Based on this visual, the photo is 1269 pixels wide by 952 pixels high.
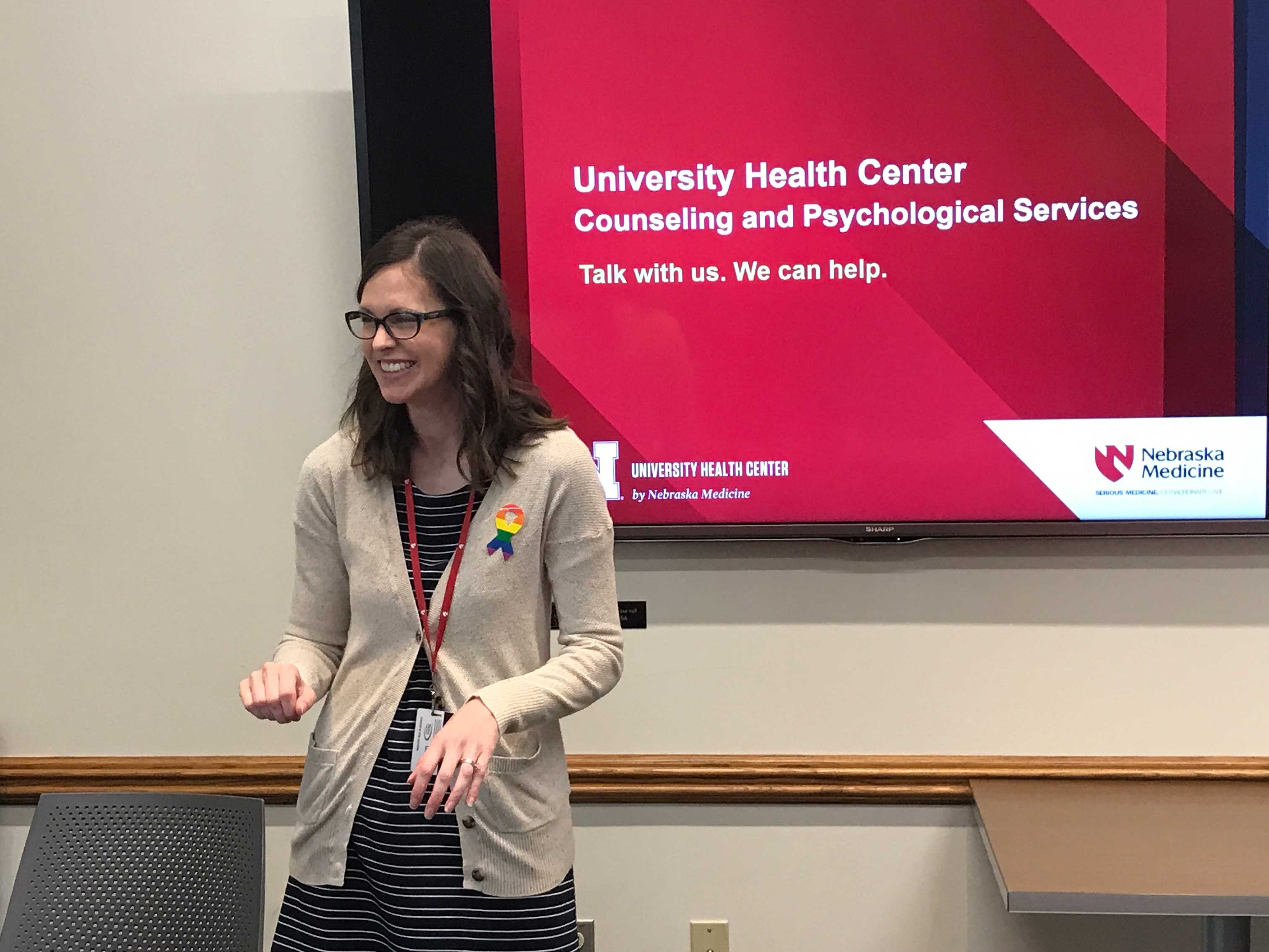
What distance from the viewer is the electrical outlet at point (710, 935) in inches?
88.7

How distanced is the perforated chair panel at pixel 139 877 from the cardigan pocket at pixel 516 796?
32cm

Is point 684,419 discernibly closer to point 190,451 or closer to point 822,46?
point 822,46

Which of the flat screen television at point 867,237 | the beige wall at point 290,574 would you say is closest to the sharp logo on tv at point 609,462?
the flat screen television at point 867,237

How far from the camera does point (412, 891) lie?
54.1 inches

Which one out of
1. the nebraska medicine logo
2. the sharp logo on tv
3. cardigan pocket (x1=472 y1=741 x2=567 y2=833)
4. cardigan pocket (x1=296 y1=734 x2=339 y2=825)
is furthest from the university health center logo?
cardigan pocket (x1=296 y1=734 x2=339 y2=825)

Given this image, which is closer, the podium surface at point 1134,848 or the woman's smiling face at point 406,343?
the woman's smiling face at point 406,343

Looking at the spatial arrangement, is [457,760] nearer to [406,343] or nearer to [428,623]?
[428,623]

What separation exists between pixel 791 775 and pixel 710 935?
385 mm

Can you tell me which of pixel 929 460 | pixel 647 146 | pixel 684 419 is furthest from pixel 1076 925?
pixel 647 146

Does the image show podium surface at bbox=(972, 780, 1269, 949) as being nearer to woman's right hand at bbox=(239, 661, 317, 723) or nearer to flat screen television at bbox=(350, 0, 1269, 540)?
flat screen television at bbox=(350, 0, 1269, 540)

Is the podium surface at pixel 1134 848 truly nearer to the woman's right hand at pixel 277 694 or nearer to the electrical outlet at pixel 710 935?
the electrical outlet at pixel 710 935

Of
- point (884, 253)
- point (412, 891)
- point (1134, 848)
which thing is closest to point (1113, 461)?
point (884, 253)

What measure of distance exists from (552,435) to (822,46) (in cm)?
107

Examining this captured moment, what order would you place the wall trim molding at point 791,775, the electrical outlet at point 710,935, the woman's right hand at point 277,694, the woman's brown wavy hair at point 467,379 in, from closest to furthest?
the woman's right hand at point 277,694 < the woman's brown wavy hair at point 467,379 < the wall trim molding at point 791,775 < the electrical outlet at point 710,935
